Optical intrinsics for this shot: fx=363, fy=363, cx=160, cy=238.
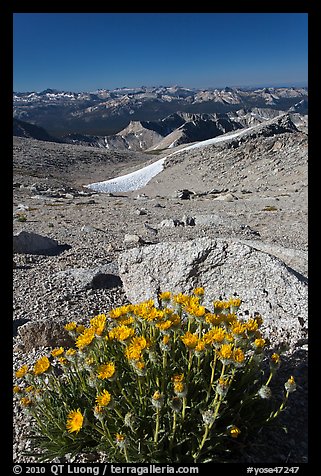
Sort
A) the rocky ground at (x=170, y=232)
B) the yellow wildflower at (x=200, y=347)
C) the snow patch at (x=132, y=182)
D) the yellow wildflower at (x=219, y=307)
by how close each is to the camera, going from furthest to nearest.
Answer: the snow patch at (x=132, y=182)
the rocky ground at (x=170, y=232)
the yellow wildflower at (x=219, y=307)
the yellow wildflower at (x=200, y=347)

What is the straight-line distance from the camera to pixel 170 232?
12320mm

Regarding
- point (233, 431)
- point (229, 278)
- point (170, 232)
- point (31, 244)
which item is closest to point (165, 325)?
point (233, 431)

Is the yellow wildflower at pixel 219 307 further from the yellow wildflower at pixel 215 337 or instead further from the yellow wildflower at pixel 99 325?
the yellow wildflower at pixel 99 325

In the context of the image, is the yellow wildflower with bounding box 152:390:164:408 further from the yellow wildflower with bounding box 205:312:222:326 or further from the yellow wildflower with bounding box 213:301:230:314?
the yellow wildflower with bounding box 213:301:230:314

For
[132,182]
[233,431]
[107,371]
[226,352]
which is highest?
[132,182]

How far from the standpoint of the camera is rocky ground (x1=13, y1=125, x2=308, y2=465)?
4219 millimetres

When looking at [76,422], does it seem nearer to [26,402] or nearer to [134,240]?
[26,402]

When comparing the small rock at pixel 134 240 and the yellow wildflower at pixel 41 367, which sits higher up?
the small rock at pixel 134 240

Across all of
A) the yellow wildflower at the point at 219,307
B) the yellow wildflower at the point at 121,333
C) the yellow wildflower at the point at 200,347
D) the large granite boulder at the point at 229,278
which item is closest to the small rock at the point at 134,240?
the large granite boulder at the point at 229,278

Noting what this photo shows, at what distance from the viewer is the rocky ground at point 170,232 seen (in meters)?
4.22

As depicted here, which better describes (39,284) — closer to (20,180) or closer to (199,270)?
(199,270)

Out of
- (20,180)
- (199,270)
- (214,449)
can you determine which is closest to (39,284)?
(199,270)

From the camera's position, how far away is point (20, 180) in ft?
135
